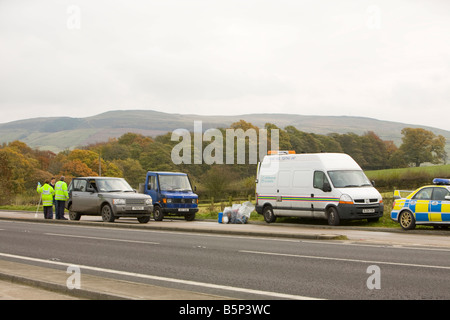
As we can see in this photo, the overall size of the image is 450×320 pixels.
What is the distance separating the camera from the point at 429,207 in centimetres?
1941

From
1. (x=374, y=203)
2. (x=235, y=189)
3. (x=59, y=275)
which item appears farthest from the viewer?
(x=235, y=189)

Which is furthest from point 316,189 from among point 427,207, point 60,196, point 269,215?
point 60,196

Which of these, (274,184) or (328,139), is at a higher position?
(328,139)

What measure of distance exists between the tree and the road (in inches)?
3927

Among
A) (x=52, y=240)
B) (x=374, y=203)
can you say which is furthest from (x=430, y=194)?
(x=52, y=240)

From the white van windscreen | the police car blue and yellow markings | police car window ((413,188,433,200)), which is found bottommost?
the police car blue and yellow markings

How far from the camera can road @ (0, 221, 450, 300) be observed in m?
8.45

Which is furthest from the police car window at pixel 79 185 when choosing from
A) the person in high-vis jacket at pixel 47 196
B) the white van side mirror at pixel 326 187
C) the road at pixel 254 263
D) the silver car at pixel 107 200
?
the white van side mirror at pixel 326 187

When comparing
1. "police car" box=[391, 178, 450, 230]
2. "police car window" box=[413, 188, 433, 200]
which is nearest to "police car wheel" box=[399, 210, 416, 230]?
"police car" box=[391, 178, 450, 230]

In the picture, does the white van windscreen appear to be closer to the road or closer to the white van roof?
the white van roof

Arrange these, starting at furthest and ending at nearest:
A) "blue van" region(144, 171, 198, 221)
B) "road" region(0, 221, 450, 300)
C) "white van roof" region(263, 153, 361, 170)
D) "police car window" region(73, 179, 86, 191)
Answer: "blue van" region(144, 171, 198, 221) → "police car window" region(73, 179, 86, 191) → "white van roof" region(263, 153, 361, 170) → "road" region(0, 221, 450, 300)

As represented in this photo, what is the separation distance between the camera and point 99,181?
2558 cm
